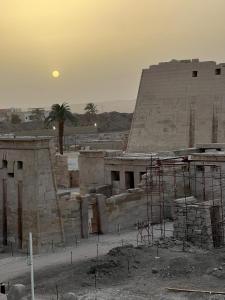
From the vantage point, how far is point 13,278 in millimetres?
18281

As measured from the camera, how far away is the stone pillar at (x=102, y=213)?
24391 millimetres

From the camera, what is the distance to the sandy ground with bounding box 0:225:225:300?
16.1m

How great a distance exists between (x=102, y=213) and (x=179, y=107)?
1415cm

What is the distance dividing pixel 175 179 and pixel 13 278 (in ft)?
36.6

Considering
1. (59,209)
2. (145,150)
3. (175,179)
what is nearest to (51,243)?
(59,209)

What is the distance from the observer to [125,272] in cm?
1781

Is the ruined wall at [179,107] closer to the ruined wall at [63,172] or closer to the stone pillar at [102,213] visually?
the ruined wall at [63,172]

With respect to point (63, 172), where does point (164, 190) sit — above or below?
below

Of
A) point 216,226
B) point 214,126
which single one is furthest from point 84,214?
point 214,126

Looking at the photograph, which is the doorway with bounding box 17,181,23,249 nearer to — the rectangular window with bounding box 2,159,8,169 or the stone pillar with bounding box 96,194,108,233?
the rectangular window with bounding box 2,159,8,169

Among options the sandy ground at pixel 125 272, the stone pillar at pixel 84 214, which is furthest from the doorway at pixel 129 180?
the sandy ground at pixel 125 272

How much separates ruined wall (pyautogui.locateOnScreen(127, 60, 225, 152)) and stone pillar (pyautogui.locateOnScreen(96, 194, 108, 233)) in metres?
12.4

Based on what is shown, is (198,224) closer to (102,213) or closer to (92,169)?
(102,213)

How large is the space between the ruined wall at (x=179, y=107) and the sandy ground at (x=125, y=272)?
1535cm
